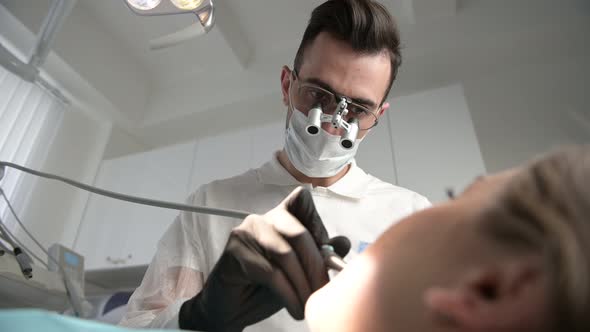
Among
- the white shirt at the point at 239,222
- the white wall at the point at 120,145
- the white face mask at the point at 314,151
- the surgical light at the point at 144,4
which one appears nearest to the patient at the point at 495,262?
the white shirt at the point at 239,222

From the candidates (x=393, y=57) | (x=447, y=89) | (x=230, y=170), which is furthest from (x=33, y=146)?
(x=447, y=89)

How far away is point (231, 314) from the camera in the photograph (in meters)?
0.58

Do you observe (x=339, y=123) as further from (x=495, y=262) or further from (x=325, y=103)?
(x=495, y=262)

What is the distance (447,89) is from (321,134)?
1343 mm

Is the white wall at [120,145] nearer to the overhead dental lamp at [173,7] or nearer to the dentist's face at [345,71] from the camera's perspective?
the overhead dental lamp at [173,7]

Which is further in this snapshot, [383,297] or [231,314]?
[231,314]

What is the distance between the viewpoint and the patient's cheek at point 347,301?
401 mm

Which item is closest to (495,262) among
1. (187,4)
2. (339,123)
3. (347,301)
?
(347,301)

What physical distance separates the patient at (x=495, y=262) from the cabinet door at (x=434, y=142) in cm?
146

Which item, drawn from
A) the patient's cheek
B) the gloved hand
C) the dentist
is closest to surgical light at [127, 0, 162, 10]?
the dentist

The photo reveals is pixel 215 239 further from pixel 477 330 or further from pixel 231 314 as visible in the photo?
pixel 477 330

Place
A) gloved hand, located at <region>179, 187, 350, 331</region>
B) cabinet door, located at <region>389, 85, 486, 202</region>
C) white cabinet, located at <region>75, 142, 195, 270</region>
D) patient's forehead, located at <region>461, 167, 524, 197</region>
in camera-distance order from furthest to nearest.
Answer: white cabinet, located at <region>75, 142, 195, 270</region> < cabinet door, located at <region>389, 85, 486, 202</region> < gloved hand, located at <region>179, 187, 350, 331</region> < patient's forehead, located at <region>461, 167, 524, 197</region>

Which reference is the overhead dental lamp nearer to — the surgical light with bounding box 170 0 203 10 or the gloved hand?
the surgical light with bounding box 170 0 203 10

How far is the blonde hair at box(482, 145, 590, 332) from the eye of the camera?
0.84 feet
